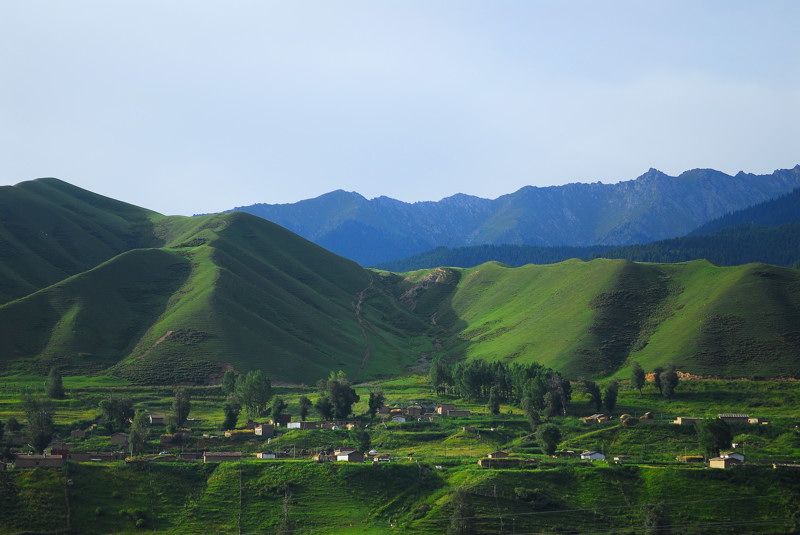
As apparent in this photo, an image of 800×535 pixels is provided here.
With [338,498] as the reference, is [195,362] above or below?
above

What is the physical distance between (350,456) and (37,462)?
36121 millimetres

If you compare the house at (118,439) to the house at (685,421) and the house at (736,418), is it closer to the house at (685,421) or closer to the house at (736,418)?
the house at (685,421)

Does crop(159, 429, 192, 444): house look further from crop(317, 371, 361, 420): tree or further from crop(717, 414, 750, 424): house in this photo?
crop(717, 414, 750, 424): house

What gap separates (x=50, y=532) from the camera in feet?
304

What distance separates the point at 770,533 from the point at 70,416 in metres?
104

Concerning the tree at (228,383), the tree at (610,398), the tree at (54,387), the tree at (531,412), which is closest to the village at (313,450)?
the tree at (610,398)

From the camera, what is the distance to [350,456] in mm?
116875

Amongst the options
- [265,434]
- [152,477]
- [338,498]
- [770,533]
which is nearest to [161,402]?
[265,434]

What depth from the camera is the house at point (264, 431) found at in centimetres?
13762

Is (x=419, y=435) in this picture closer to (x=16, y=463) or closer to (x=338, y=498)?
(x=338, y=498)

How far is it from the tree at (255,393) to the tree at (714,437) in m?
72.9

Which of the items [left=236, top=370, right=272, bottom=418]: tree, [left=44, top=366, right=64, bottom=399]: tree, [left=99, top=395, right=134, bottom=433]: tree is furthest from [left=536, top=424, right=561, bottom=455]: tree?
[left=44, top=366, right=64, bottom=399]: tree

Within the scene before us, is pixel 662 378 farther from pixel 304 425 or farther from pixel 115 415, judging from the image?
pixel 115 415

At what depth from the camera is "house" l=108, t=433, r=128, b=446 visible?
13152cm
